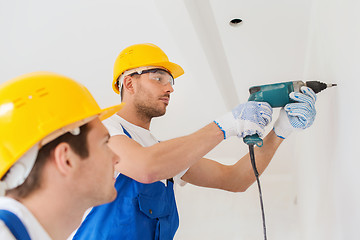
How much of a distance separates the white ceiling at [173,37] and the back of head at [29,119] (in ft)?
4.11

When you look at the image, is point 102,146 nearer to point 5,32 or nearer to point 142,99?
point 142,99

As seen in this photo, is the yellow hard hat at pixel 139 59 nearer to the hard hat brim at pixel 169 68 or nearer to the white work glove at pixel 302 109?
the hard hat brim at pixel 169 68

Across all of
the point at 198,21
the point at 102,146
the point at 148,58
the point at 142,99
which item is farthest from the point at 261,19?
the point at 102,146

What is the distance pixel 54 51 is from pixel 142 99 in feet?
4.68

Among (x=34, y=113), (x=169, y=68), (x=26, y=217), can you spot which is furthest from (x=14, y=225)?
(x=169, y=68)

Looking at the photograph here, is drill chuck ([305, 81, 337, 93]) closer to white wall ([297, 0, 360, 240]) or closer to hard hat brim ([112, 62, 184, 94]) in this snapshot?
white wall ([297, 0, 360, 240])

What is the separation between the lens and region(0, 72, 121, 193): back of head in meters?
1.12

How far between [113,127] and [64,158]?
2.23 ft

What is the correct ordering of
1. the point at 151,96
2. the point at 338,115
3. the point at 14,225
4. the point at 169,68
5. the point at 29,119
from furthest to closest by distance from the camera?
the point at 169,68 → the point at 151,96 → the point at 338,115 → the point at 29,119 → the point at 14,225

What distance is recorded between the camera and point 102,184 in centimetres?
124

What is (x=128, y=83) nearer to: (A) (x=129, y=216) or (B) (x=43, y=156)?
(A) (x=129, y=216)

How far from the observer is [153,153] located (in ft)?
5.40

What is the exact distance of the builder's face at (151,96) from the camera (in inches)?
82.9

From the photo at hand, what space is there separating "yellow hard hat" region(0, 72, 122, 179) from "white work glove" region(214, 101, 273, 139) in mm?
745
